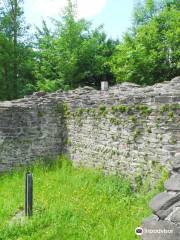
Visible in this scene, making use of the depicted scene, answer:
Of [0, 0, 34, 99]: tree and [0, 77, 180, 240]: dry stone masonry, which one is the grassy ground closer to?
[0, 77, 180, 240]: dry stone masonry

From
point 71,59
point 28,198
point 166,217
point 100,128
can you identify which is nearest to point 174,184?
point 166,217

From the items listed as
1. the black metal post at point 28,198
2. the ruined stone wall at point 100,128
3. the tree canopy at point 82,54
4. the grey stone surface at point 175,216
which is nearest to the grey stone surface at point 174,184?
the grey stone surface at point 175,216

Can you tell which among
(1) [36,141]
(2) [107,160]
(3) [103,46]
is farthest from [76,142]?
(3) [103,46]

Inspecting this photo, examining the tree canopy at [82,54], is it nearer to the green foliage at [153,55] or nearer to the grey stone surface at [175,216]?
the green foliage at [153,55]

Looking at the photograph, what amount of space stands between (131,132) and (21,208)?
99.1 inches

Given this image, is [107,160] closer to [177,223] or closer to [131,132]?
[131,132]

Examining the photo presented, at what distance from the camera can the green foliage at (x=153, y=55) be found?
2384 cm

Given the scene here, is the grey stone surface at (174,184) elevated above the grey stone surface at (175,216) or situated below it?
above

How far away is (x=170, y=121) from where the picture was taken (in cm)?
752

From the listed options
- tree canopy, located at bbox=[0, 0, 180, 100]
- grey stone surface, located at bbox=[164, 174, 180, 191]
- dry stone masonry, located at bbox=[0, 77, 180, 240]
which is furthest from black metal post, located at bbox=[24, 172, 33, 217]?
tree canopy, located at bbox=[0, 0, 180, 100]

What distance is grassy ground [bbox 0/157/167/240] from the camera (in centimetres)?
627

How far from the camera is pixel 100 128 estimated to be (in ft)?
32.8

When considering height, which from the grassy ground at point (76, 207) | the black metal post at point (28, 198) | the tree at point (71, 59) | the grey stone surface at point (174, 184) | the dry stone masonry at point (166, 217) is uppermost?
the tree at point (71, 59)

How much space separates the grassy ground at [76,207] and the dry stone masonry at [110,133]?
20.6 inches
